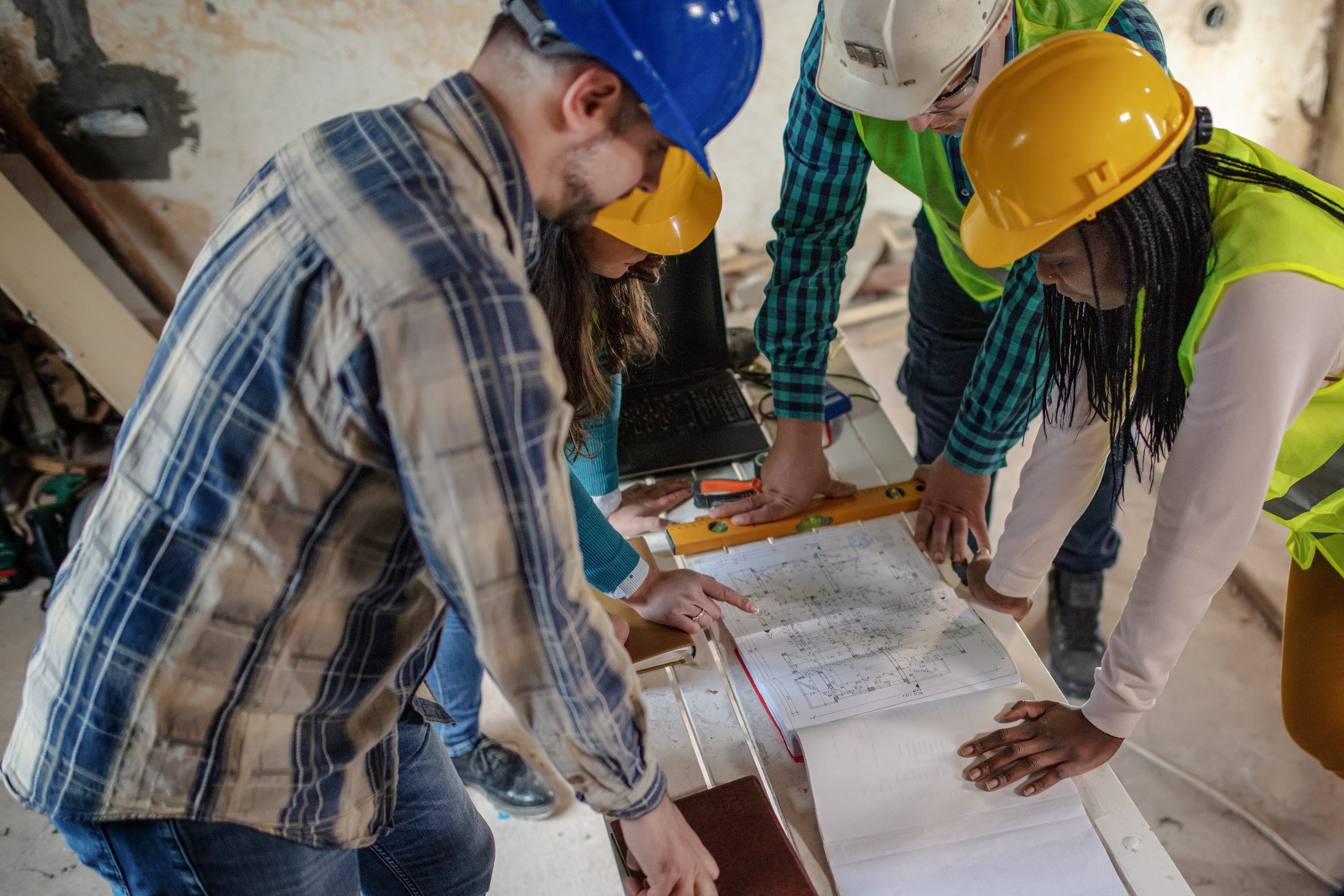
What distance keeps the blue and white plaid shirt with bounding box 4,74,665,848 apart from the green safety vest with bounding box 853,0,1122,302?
2.53 feet

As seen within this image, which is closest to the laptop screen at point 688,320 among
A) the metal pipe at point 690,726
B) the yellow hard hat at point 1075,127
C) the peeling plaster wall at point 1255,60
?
the metal pipe at point 690,726

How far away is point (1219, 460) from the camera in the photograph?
35.5 inches

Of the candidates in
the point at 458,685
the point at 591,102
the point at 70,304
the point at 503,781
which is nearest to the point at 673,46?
Answer: the point at 591,102

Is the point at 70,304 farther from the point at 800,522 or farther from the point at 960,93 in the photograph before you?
the point at 960,93

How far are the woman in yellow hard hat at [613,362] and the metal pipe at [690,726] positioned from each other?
3.2 inches

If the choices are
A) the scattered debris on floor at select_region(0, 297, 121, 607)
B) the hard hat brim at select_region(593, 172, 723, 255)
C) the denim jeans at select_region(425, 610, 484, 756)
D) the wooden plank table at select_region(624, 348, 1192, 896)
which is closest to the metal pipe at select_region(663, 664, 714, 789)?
the wooden plank table at select_region(624, 348, 1192, 896)

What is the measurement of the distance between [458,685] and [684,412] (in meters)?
0.73

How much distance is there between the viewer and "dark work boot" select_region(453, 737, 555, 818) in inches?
77.1

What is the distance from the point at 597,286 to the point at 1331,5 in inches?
151

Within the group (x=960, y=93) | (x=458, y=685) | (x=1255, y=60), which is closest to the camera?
(x=960, y=93)

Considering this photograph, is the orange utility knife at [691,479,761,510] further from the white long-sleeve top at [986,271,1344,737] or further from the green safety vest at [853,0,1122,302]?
the white long-sleeve top at [986,271,1344,737]

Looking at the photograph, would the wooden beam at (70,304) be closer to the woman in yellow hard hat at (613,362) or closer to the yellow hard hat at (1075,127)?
the woman in yellow hard hat at (613,362)

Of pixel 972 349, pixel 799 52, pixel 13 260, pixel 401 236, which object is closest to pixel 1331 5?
pixel 799 52

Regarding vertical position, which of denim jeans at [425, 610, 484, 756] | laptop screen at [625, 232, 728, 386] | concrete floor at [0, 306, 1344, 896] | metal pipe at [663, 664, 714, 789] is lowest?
concrete floor at [0, 306, 1344, 896]
